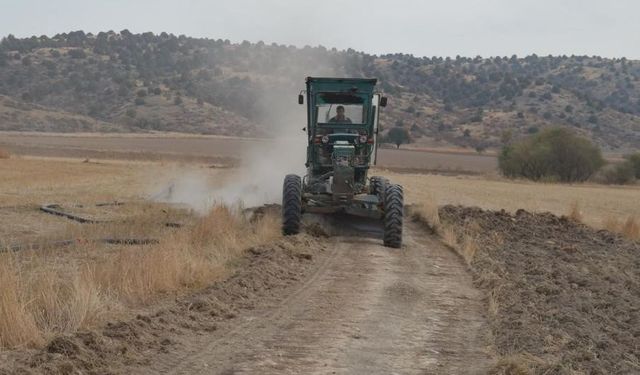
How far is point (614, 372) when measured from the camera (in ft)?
24.9

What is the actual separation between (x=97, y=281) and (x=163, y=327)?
182 centimetres

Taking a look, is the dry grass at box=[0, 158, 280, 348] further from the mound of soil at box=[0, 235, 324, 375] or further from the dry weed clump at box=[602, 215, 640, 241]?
the dry weed clump at box=[602, 215, 640, 241]

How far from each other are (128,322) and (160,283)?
80.0 inches

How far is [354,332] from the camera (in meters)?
8.88

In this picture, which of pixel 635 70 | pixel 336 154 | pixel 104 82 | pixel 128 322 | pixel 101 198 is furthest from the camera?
pixel 635 70

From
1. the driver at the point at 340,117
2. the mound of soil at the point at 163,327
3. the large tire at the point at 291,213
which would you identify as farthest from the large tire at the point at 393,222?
the mound of soil at the point at 163,327

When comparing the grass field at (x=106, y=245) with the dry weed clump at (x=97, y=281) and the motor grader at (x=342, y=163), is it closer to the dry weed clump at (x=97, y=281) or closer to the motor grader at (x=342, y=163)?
the dry weed clump at (x=97, y=281)

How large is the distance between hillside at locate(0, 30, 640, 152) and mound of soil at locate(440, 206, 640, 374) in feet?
237

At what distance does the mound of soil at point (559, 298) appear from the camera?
7922 mm

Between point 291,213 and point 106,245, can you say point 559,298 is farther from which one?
point 106,245

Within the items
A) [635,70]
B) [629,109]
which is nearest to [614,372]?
[629,109]

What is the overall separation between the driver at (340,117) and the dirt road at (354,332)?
632 cm

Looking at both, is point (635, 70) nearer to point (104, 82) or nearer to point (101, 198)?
point (104, 82)

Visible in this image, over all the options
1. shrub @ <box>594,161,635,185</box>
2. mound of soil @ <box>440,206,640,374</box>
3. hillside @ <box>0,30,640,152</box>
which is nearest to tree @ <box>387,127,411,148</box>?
hillside @ <box>0,30,640,152</box>
